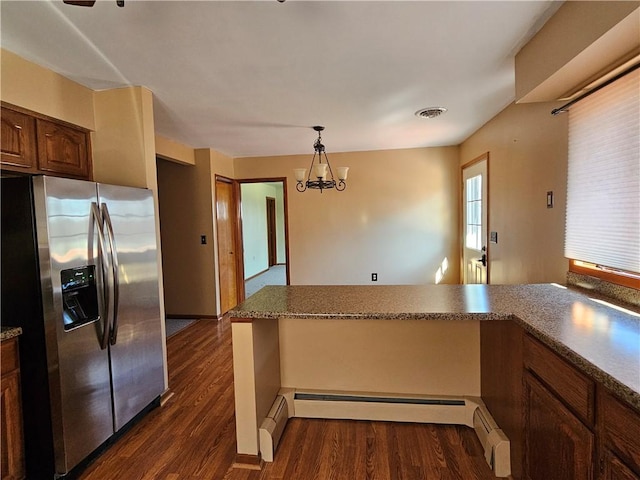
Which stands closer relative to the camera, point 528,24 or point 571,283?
point 528,24

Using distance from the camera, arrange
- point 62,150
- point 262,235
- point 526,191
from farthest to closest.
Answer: point 262,235 → point 526,191 → point 62,150

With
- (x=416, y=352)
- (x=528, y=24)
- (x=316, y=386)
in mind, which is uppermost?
(x=528, y=24)

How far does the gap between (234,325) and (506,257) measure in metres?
2.54

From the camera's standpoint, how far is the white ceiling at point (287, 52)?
1.58 meters

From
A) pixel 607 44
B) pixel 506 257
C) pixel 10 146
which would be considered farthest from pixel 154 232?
pixel 506 257

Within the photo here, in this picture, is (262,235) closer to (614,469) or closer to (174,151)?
(174,151)

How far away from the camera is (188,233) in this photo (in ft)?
15.1

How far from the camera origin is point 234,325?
6.03ft

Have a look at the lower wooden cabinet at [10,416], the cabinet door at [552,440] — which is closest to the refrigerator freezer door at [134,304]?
the lower wooden cabinet at [10,416]

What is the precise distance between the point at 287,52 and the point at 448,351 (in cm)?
207

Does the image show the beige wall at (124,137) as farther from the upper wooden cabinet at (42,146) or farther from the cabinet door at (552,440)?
the cabinet door at (552,440)

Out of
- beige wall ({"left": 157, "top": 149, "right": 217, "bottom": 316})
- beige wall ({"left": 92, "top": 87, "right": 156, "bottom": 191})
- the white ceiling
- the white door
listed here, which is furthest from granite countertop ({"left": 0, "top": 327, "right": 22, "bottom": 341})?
the white door

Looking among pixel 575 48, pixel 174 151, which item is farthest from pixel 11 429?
pixel 575 48

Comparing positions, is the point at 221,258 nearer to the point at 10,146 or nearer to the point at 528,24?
the point at 10,146
